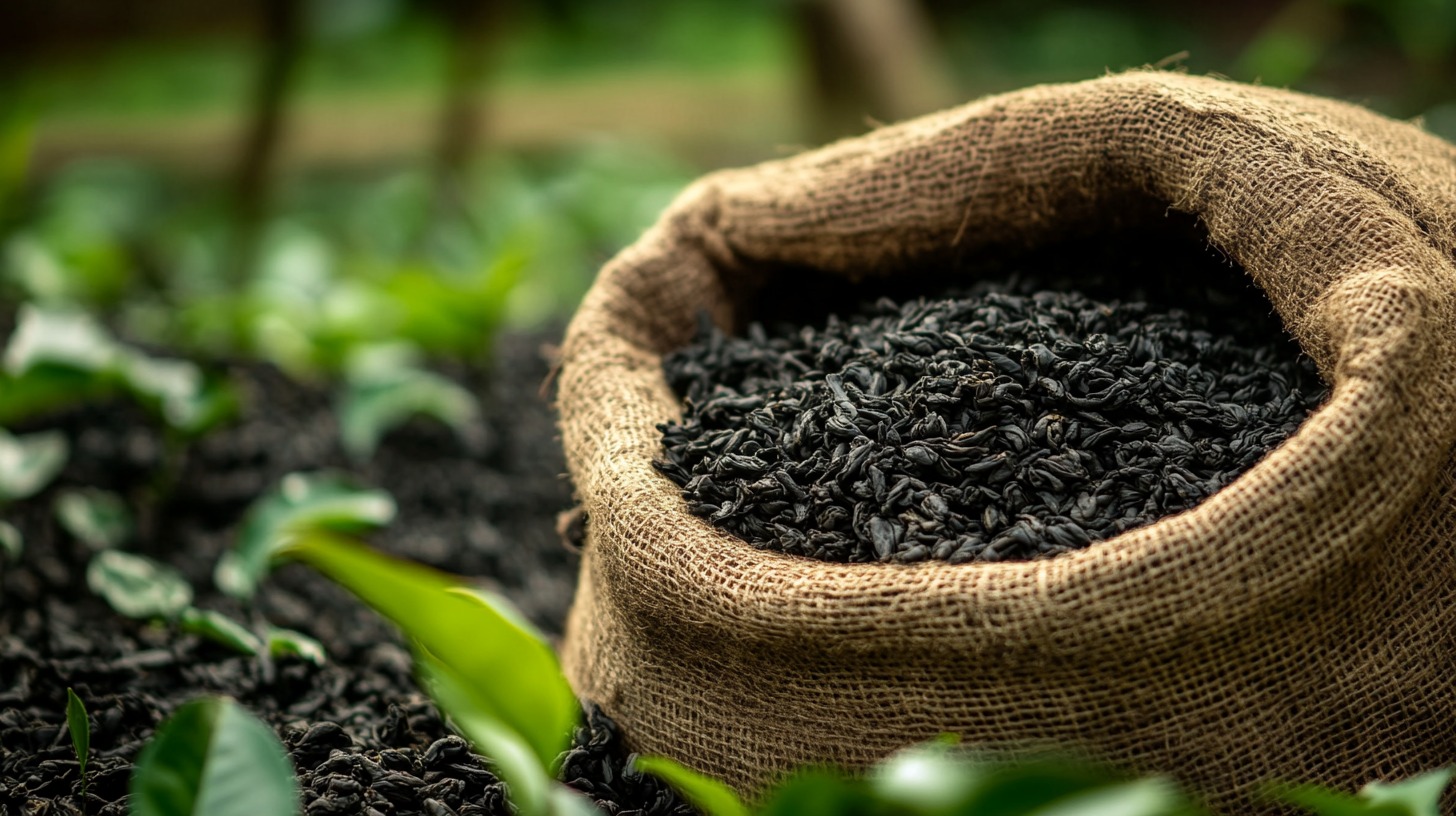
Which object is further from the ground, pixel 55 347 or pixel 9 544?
pixel 55 347

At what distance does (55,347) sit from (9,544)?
1.52 ft

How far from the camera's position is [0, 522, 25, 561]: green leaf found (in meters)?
1.69

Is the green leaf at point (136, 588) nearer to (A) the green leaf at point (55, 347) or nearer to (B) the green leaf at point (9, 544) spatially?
(B) the green leaf at point (9, 544)

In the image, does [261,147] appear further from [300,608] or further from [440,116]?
[300,608]

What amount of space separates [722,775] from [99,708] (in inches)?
30.7

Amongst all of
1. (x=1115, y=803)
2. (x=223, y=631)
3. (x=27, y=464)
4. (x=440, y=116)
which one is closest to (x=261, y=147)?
(x=440, y=116)

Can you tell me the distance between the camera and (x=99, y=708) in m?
1.32

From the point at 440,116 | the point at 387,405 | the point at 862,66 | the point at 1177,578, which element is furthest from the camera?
the point at 440,116

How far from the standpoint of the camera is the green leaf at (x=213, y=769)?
0.83 m

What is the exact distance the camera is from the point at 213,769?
2.78ft

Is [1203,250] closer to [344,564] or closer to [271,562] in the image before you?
[344,564]

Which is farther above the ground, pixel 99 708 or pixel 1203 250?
pixel 1203 250

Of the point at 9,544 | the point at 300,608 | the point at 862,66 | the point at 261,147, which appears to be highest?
the point at 862,66

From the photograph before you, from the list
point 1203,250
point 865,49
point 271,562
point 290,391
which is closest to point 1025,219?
point 1203,250
